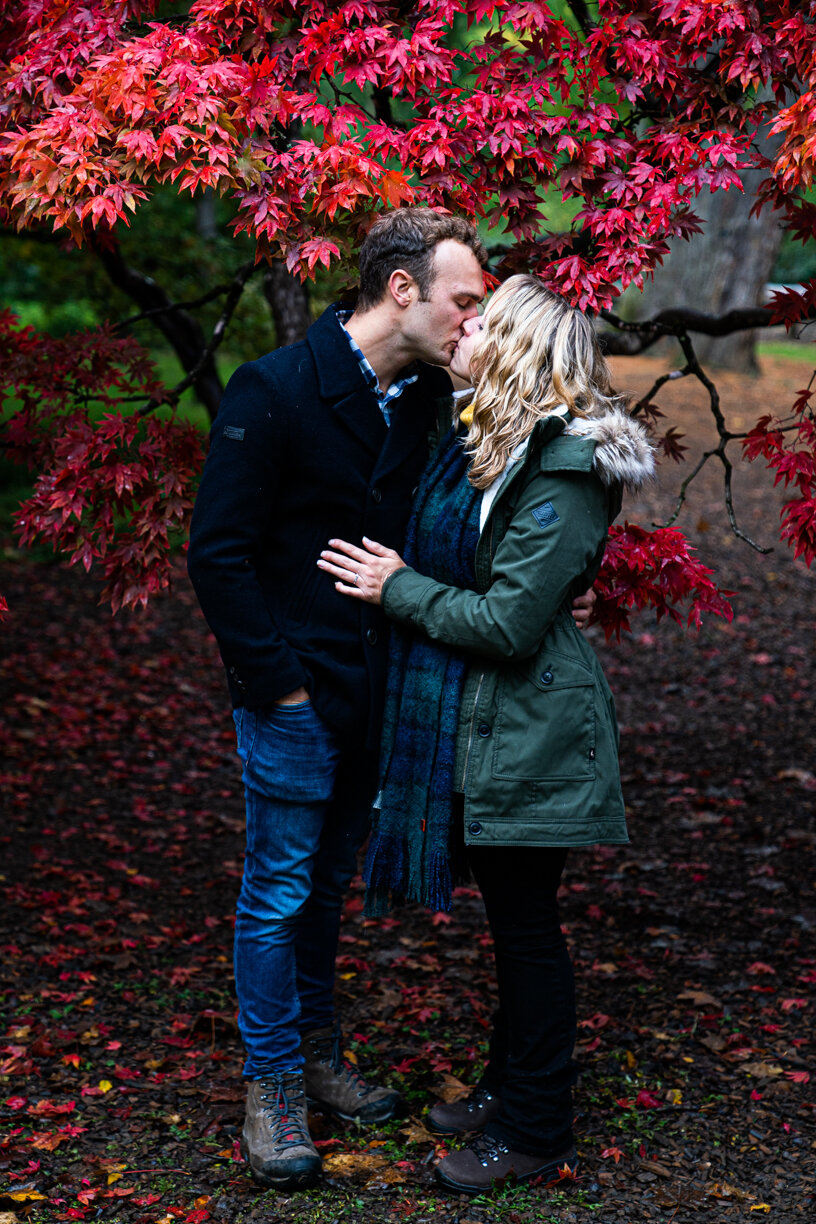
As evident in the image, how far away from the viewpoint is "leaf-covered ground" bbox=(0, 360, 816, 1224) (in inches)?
114

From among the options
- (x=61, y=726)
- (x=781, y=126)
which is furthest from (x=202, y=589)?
(x=61, y=726)

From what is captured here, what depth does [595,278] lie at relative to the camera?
302cm

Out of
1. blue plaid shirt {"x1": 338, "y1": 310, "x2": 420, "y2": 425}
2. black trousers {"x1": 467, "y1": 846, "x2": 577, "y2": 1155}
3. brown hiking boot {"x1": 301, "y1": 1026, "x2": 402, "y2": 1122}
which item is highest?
blue plaid shirt {"x1": 338, "y1": 310, "x2": 420, "y2": 425}

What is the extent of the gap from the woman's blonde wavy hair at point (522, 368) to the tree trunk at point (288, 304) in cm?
304

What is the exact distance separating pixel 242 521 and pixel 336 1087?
165 centimetres

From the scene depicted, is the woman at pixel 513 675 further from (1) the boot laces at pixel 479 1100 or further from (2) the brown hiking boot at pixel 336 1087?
(2) the brown hiking boot at pixel 336 1087

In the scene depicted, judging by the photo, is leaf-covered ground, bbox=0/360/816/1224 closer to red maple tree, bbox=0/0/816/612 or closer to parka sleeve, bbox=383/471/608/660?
parka sleeve, bbox=383/471/608/660

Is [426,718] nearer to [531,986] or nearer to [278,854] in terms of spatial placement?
[278,854]

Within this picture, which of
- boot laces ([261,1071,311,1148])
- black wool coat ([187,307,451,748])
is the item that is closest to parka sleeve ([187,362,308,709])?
black wool coat ([187,307,451,748])

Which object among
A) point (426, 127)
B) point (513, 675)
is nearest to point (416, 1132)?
point (513, 675)

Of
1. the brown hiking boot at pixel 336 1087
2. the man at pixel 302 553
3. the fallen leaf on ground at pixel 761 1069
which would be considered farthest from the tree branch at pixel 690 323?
the brown hiking boot at pixel 336 1087

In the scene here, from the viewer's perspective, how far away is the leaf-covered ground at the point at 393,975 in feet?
9.53

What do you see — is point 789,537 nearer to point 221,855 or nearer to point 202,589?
point 202,589

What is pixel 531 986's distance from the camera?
275 centimetres
